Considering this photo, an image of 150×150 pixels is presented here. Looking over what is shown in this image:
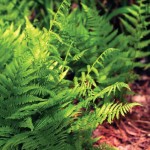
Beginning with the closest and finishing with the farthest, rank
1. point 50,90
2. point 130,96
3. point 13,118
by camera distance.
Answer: point 13,118, point 50,90, point 130,96

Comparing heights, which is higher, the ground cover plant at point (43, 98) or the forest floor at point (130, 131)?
the ground cover plant at point (43, 98)

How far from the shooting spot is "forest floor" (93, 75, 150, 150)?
10.7 ft

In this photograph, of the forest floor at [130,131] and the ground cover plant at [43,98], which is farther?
the forest floor at [130,131]

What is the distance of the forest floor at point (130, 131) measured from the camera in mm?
3250

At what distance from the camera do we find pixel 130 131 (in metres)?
3.43

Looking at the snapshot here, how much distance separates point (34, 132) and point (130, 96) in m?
1.43

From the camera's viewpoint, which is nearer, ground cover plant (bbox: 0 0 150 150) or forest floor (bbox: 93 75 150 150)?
ground cover plant (bbox: 0 0 150 150)

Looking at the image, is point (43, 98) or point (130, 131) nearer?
point (43, 98)

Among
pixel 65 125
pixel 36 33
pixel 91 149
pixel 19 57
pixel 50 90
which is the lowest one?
pixel 91 149

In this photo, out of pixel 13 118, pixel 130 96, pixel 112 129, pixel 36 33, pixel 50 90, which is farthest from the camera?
pixel 130 96

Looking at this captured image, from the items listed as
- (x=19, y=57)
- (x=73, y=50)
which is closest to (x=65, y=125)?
(x=19, y=57)

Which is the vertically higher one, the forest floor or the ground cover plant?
the ground cover plant

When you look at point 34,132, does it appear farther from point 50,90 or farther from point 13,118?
point 50,90

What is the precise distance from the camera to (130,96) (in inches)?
151
